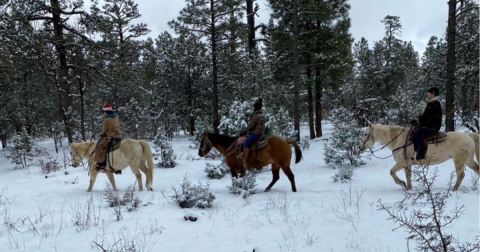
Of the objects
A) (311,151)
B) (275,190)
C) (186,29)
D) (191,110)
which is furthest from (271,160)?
(191,110)

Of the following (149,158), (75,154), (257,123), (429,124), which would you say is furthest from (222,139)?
(429,124)

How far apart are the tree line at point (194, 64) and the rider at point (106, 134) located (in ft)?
17.2

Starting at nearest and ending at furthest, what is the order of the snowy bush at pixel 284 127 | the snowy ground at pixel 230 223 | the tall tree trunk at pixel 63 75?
1. the snowy ground at pixel 230 223
2. the snowy bush at pixel 284 127
3. the tall tree trunk at pixel 63 75

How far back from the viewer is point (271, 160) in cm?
851

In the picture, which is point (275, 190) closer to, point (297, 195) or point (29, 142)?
point (297, 195)

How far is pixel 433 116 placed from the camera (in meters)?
7.29

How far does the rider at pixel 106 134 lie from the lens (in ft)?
27.8

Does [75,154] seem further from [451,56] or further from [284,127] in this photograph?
[451,56]

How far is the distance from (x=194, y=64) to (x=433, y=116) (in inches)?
785

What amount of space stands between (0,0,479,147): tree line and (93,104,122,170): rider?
17.2ft

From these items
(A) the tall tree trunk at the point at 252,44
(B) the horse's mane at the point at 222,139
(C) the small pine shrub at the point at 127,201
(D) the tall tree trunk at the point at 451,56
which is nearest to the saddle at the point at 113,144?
(C) the small pine shrub at the point at 127,201

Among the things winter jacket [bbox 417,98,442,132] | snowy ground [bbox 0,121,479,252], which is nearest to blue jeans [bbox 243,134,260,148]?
snowy ground [bbox 0,121,479,252]

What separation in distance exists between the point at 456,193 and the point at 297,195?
11.3 ft

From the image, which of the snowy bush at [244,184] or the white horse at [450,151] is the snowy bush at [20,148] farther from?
the white horse at [450,151]
